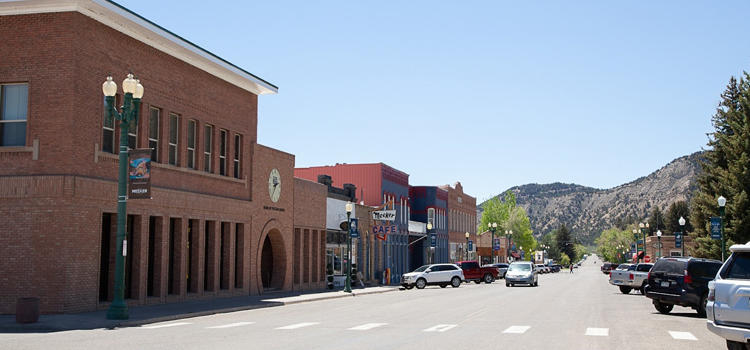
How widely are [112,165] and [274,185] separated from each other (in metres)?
13.3

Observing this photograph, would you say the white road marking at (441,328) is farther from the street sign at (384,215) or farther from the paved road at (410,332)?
the street sign at (384,215)

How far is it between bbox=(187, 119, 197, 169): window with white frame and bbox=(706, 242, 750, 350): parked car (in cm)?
2249

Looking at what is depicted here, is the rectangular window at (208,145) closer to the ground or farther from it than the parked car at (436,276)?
farther from it

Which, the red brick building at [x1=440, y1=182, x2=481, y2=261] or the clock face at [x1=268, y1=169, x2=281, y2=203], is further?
the red brick building at [x1=440, y1=182, x2=481, y2=261]

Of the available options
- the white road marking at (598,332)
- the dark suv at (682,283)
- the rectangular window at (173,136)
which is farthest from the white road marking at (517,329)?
the rectangular window at (173,136)

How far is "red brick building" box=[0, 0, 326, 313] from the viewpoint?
2214 centimetres

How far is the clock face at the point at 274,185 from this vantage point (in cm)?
3691

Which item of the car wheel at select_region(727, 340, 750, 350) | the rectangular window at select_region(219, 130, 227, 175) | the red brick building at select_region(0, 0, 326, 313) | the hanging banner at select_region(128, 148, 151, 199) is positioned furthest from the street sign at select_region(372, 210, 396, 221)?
the car wheel at select_region(727, 340, 750, 350)

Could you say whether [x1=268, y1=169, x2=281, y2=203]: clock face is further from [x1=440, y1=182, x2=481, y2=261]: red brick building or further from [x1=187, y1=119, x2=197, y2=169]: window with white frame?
[x1=440, y1=182, x2=481, y2=261]: red brick building

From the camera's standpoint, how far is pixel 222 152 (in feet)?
109

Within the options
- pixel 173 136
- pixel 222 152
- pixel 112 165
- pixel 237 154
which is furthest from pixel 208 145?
pixel 112 165

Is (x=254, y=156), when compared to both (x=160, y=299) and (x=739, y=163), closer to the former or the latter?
(x=160, y=299)

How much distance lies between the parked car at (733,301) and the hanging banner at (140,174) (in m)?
14.6

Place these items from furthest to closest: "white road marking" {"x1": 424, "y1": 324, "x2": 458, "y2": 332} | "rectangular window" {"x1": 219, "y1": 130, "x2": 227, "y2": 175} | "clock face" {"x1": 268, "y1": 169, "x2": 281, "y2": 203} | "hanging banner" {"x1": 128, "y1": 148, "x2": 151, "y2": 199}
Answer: "clock face" {"x1": 268, "y1": 169, "x2": 281, "y2": 203} < "rectangular window" {"x1": 219, "y1": 130, "x2": 227, "y2": 175} < "hanging banner" {"x1": 128, "y1": 148, "x2": 151, "y2": 199} < "white road marking" {"x1": 424, "y1": 324, "x2": 458, "y2": 332}
